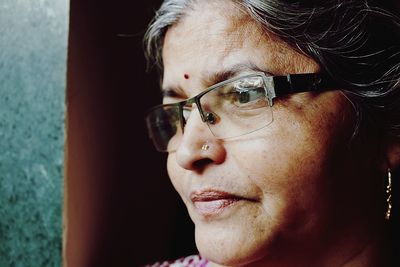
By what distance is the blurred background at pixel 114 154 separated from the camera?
145 centimetres

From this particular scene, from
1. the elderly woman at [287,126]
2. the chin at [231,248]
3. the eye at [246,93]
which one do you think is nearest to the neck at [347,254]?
the elderly woman at [287,126]

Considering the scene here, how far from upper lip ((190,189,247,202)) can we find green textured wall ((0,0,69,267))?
447mm

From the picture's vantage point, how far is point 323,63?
1.16m

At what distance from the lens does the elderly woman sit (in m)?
1.12

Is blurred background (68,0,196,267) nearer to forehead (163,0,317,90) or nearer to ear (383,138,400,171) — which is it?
forehead (163,0,317,90)

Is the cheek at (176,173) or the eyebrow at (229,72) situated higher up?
the eyebrow at (229,72)

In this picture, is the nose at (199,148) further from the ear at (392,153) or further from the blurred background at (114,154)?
the ear at (392,153)

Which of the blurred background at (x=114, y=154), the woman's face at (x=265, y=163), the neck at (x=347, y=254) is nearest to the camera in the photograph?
the woman's face at (x=265, y=163)

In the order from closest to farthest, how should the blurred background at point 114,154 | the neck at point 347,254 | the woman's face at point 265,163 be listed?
the woman's face at point 265,163
the neck at point 347,254
the blurred background at point 114,154

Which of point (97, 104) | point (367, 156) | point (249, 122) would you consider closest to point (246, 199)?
point (249, 122)

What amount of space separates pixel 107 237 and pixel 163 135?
49 cm

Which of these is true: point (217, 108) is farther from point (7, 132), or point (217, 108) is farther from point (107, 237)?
point (107, 237)

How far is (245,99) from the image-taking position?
116 centimetres

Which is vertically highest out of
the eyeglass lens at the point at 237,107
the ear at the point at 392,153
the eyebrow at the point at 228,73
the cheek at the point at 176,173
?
the eyebrow at the point at 228,73
